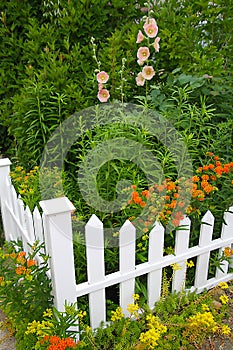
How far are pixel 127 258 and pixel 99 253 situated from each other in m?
0.20

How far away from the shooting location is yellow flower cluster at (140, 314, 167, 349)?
1843mm

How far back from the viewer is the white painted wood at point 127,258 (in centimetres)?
193

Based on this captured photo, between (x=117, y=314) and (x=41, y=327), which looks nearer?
(x=41, y=327)

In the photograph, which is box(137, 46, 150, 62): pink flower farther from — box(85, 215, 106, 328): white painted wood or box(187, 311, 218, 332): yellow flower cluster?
box(187, 311, 218, 332): yellow flower cluster

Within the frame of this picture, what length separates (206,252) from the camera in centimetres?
236

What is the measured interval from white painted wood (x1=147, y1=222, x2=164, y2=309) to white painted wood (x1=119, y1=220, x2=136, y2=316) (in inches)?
4.7

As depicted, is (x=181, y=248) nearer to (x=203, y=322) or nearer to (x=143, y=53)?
(x=203, y=322)

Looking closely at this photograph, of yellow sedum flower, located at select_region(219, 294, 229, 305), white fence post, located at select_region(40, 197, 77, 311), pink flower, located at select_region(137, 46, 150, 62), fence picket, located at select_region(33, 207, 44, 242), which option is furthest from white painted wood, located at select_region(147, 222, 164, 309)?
pink flower, located at select_region(137, 46, 150, 62)

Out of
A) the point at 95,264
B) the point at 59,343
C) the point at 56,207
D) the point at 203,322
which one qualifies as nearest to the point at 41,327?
the point at 59,343

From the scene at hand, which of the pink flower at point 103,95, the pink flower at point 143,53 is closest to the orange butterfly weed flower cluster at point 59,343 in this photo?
the pink flower at point 103,95

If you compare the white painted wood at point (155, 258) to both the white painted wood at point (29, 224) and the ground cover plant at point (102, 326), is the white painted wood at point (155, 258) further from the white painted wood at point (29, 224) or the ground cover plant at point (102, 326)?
the white painted wood at point (29, 224)

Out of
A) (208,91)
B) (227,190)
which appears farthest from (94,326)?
(208,91)

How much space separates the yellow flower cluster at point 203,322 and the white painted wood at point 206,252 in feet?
1.13

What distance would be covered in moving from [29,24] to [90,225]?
2506 millimetres
